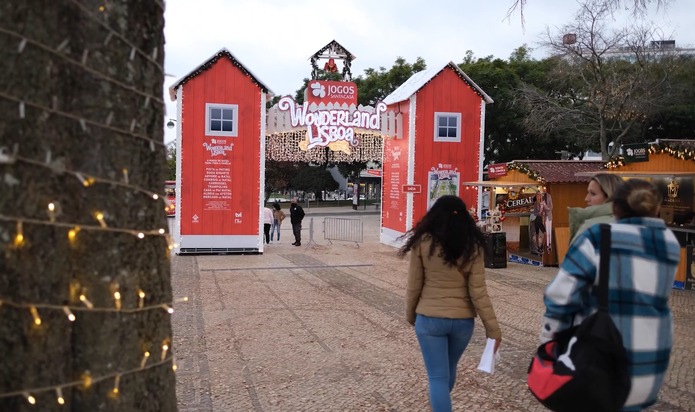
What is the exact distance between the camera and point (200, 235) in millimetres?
16344

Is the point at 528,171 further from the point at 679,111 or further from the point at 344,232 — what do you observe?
the point at 679,111

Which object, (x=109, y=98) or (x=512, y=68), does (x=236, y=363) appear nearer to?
(x=109, y=98)

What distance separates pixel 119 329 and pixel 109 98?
0.76m

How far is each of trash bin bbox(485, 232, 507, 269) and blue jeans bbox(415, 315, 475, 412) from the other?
10.9 meters

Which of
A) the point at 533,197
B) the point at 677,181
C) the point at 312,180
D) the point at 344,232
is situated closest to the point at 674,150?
the point at 677,181

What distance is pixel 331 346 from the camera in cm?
696

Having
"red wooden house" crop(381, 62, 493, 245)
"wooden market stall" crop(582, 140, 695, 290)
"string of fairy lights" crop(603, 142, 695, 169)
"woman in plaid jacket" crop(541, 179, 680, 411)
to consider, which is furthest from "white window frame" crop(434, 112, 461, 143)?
"woman in plaid jacket" crop(541, 179, 680, 411)

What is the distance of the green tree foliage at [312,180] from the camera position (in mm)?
46469

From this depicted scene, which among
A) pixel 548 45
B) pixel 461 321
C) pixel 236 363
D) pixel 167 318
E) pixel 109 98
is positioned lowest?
pixel 236 363

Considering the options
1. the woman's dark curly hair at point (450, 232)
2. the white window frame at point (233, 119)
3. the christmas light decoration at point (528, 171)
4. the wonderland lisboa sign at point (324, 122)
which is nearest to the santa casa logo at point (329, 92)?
the wonderland lisboa sign at point (324, 122)

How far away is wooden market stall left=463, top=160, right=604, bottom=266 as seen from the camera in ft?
47.7

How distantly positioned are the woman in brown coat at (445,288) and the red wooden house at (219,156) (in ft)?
42.2

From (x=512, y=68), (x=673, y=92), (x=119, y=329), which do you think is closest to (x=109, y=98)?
(x=119, y=329)

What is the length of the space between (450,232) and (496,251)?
11.1 metres
